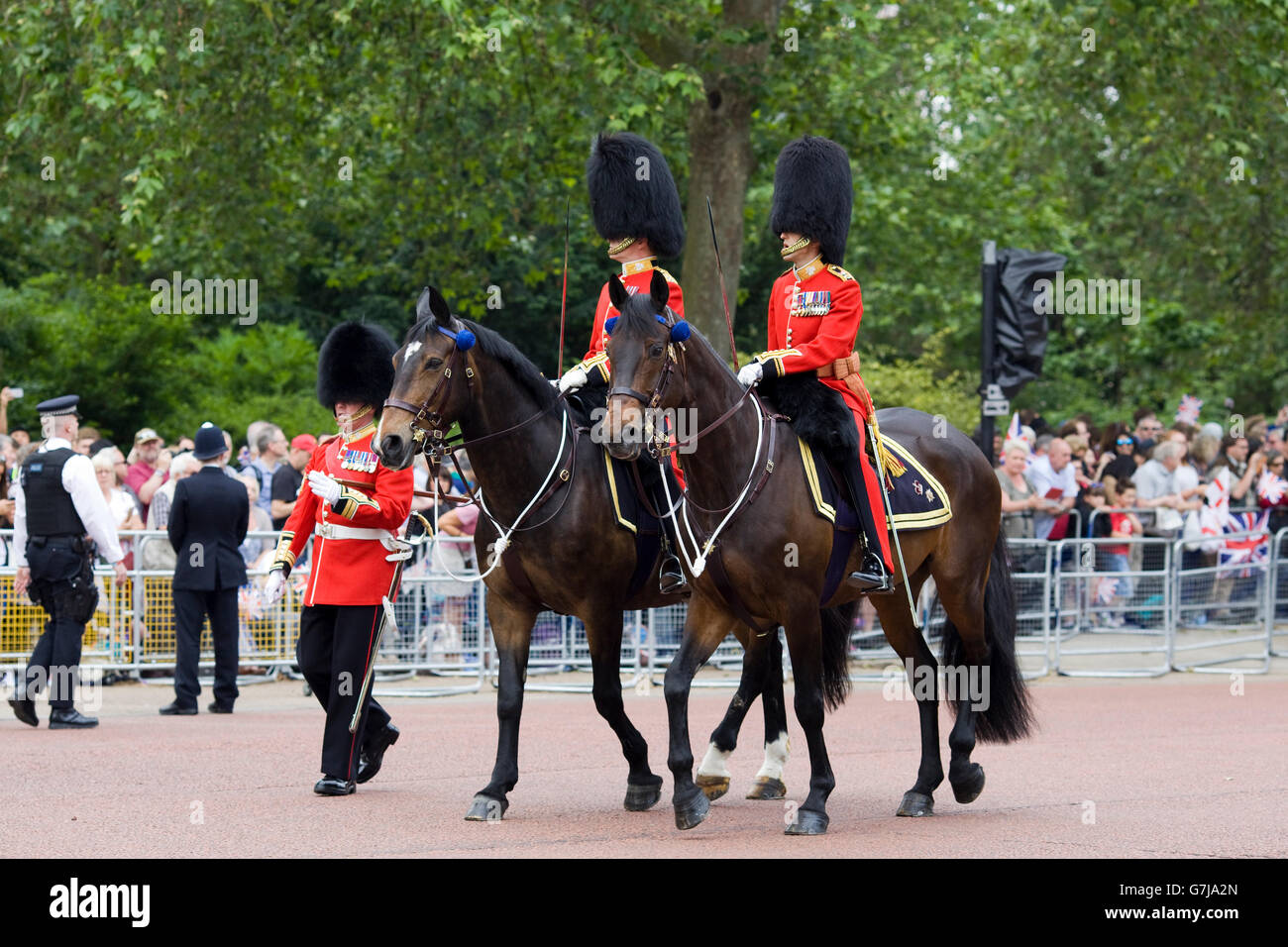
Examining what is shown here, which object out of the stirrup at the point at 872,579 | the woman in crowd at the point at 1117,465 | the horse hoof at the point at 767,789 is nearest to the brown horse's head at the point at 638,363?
the stirrup at the point at 872,579

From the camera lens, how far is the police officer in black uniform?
40.7 feet

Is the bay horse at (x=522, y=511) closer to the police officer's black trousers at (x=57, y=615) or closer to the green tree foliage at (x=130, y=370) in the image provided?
the police officer's black trousers at (x=57, y=615)

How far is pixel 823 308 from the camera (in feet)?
28.2

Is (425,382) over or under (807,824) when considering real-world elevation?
over

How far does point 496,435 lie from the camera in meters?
8.57

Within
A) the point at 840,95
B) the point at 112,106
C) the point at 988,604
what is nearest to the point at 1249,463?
the point at 840,95

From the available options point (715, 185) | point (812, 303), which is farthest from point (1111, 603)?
point (812, 303)

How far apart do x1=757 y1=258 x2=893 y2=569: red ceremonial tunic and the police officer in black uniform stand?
18.5 feet

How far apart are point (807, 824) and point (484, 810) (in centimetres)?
146

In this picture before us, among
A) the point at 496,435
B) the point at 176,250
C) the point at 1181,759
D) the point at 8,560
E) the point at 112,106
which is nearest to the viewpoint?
the point at 496,435

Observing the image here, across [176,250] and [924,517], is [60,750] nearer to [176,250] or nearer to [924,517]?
[924,517]

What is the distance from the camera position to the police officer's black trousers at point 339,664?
30.0ft

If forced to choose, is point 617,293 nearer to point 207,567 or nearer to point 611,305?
point 611,305

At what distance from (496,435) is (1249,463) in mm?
12733
